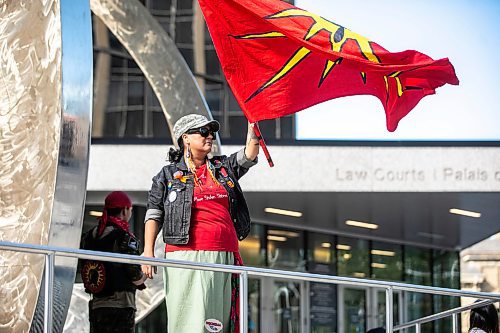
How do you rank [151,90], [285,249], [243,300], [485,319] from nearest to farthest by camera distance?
[243,300] → [485,319] → [151,90] → [285,249]

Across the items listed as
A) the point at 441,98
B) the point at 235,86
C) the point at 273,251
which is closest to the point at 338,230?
the point at 273,251

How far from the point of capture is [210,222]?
285 inches

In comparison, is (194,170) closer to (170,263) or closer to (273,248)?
(170,263)

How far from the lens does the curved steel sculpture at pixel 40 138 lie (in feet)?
24.0

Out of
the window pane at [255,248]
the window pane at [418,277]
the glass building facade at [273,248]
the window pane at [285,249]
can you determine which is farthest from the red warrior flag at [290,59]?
the window pane at [418,277]

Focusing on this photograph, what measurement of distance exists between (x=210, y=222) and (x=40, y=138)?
3.94 feet

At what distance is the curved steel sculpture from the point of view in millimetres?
7320

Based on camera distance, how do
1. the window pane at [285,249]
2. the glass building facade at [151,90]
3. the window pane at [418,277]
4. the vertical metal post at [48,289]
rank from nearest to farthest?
the vertical metal post at [48,289] → the glass building facade at [151,90] → the window pane at [285,249] → the window pane at [418,277]

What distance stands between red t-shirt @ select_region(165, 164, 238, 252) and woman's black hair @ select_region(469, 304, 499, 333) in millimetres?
2180

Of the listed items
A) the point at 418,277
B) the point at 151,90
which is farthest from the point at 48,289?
the point at 418,277

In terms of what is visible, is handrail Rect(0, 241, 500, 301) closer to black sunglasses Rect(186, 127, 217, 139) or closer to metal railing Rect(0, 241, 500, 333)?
metal railing Rect(0, 241, 500, 333)

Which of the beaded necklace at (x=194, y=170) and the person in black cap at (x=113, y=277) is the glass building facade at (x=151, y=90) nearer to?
the person in black cap at (x=113, y=277)

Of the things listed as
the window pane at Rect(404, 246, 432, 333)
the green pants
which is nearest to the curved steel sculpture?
the green pants

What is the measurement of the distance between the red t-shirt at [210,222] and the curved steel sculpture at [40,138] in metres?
0.70
